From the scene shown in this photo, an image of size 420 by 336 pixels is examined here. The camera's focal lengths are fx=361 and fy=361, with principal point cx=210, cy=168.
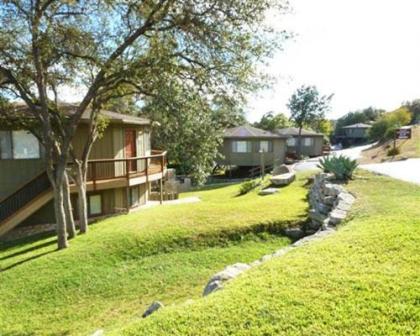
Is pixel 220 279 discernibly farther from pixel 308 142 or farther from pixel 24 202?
pixel 308 142

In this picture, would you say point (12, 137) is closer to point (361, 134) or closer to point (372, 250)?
point (372, 250)

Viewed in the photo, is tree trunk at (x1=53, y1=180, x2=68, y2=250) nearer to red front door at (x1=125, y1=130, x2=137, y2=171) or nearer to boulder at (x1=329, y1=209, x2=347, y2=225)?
red front door at (x1=125, y1=130, x2=137, y2=171)

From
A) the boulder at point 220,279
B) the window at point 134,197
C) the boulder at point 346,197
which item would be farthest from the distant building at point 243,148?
the boulder at point 220,279

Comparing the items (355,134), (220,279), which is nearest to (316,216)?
(220,279)

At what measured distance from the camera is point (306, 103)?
152ft

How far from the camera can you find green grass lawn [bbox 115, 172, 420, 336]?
11.4ft

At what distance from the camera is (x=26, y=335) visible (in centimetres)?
638

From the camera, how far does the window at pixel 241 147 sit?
32875mm

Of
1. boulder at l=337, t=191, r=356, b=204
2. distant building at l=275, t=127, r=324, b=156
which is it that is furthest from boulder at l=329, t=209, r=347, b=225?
distant building at l=275, t=127, r=324, b=156

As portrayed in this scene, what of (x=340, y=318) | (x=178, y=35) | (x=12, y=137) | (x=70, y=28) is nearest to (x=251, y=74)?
(x=178, y=35)

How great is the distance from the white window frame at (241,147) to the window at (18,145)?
2106cm

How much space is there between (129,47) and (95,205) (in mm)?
7059

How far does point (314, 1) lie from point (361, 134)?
190 feet

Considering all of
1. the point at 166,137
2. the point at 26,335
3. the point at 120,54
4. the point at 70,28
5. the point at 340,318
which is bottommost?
the point at 26,335
